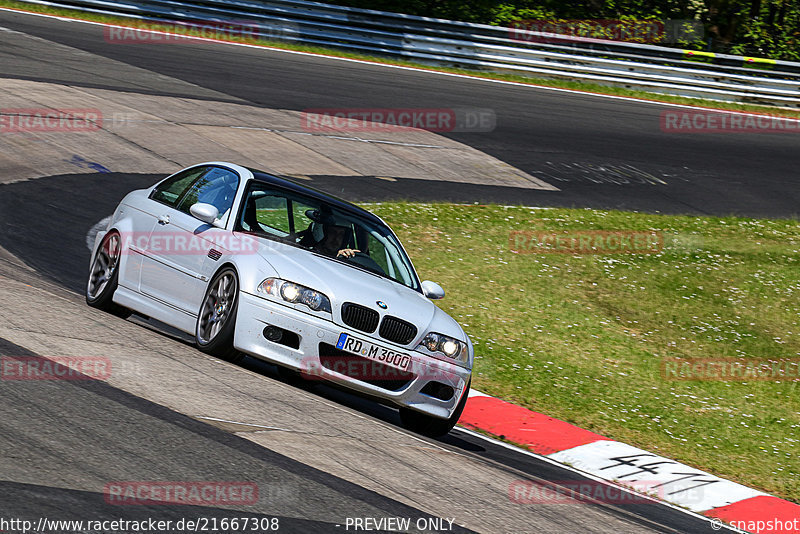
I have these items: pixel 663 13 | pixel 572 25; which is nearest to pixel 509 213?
pixel 572 25

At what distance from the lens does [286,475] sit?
5.31 m

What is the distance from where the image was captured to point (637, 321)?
1248 cm

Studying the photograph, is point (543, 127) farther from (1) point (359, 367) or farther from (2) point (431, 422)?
(1) point (359, 367)

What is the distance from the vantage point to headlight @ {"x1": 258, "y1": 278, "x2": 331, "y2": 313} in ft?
24.1

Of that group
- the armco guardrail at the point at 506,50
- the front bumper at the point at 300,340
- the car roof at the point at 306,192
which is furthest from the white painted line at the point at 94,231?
the armco guardrail at the point at 506,50

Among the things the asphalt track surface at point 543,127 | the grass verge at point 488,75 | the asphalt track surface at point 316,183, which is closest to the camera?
the asphalt track surface at point 316,183

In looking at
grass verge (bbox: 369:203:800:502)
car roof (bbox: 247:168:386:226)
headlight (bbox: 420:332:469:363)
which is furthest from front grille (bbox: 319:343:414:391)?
grass verge (bbox: 369:203:800:502)

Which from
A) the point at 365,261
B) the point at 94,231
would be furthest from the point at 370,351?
the point at 94,231

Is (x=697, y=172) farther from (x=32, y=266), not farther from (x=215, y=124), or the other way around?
(x=32, y=266)

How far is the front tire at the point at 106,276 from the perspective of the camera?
8805 millimetres

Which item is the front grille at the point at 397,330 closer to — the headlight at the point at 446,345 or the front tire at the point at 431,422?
the headlight at the point at 446,345

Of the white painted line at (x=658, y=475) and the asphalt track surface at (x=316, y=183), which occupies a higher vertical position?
the asphalt track surface at (x=316, y=183)

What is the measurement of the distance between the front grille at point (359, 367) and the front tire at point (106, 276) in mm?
2440

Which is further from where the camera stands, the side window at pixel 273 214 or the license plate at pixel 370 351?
the side window at pixel 273 214
